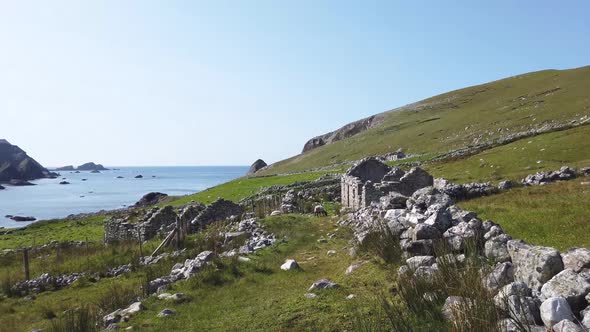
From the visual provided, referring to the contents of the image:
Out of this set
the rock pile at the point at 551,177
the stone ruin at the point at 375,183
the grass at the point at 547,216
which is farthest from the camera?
the rock pile at the point at 551,177

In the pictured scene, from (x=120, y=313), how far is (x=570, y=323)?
371 inches

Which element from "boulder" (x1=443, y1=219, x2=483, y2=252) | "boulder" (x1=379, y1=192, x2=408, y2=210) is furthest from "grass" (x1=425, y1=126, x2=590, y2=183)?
"boulder" (x1=443, y1=219, x2=483, y2=252)

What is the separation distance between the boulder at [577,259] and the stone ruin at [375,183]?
47.3 ft

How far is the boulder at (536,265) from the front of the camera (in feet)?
21.4

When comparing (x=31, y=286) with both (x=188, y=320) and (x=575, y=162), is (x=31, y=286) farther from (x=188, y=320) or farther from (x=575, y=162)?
(x=575, y=162)

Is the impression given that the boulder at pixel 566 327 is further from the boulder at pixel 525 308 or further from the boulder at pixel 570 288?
the boulder at pixel 570 288

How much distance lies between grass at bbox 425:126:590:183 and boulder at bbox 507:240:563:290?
23423 mm

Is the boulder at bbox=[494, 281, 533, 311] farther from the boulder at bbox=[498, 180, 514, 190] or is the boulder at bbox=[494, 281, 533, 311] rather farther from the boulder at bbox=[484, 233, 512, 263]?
the boulder at bbox=[498, 180, 514, 190]

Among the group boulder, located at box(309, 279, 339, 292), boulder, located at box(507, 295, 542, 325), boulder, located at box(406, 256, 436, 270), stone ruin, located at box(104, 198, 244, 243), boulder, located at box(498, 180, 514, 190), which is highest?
Result: boulder, located at box(507, 295, 542, 325)

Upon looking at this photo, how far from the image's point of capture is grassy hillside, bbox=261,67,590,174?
58.1m

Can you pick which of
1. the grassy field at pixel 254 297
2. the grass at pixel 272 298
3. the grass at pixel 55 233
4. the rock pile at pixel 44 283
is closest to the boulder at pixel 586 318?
the grassy field at pixel 254 297

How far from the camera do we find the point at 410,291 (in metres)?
7.51

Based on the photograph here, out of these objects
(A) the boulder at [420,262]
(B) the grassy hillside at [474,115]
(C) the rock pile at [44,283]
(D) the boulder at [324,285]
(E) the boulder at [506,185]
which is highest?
(B) the grassy hillside at [474,115]

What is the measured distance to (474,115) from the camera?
2921 inches
